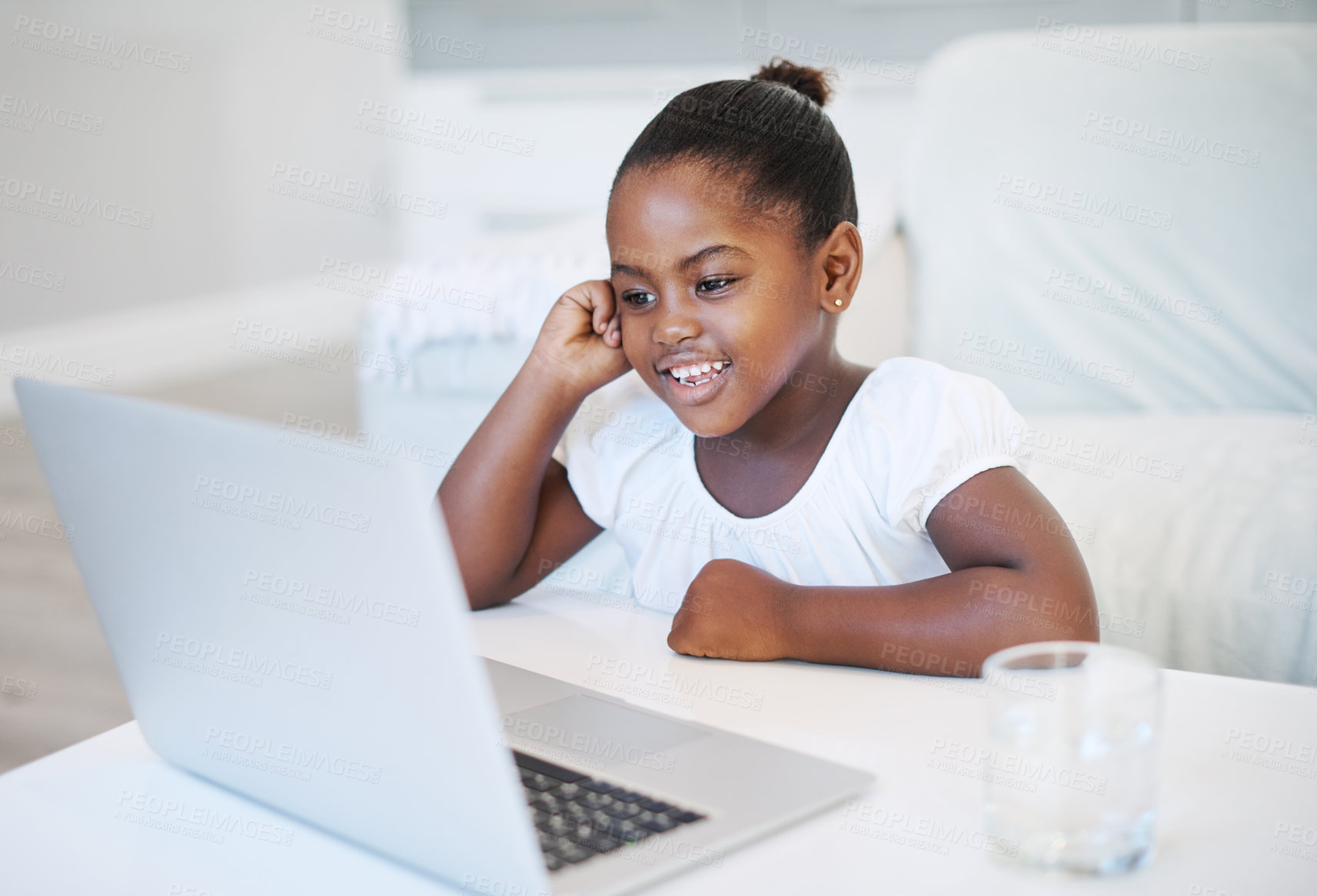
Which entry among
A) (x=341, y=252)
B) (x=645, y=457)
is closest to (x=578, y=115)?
(x=341, y=252)

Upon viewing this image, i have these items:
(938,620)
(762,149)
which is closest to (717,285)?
(762,149)

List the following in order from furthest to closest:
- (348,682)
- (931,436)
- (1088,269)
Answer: (1088,269), (931,436), (348,682)

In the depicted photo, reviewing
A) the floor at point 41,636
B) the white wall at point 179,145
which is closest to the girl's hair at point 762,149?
the floor at point 41,636

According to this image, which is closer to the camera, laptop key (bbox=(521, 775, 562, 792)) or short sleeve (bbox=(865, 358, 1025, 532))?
laptop key (bbox=(521, 775, 562, 792))

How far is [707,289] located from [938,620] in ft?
1.08

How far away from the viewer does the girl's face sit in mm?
949

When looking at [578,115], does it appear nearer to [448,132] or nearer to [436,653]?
[448,132]

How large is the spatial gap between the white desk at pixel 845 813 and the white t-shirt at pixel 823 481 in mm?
213

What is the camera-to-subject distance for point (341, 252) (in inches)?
171

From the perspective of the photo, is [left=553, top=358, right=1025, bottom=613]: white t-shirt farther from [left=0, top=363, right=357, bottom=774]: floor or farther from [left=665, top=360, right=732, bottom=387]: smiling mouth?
[left=0, top=363, right=357, bottom=774]: floor

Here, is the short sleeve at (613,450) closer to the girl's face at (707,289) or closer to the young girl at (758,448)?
the young girl at (758,448)

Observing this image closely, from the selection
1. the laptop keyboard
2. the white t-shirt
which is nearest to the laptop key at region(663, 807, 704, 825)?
the laptop keyboard

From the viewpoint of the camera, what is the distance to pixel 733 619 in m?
0.80

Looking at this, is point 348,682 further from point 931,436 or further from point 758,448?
point 758,448
